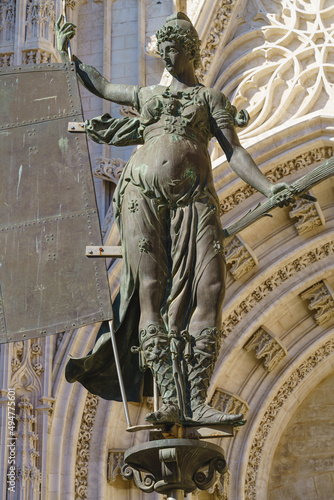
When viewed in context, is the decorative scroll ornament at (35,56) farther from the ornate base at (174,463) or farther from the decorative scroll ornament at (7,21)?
the ornate base at (174,463)

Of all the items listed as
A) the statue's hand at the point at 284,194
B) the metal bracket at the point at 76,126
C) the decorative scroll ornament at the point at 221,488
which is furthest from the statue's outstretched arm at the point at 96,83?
the decorative scroll ornament at the point at 221,488

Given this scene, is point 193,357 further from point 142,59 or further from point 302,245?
point 142,59

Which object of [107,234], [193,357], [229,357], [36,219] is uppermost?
[107,234]

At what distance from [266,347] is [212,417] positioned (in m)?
5.67

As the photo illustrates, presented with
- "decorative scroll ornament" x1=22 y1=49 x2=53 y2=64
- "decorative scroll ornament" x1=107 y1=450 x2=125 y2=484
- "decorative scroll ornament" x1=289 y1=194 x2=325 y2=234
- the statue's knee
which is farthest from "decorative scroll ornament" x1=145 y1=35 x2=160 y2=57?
the statue's knee

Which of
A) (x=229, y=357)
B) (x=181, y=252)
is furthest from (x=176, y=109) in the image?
(x=229, y=357)

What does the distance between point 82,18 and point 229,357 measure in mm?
4171

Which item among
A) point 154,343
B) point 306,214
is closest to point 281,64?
point 306,214

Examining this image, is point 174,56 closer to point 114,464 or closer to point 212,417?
point 212,417

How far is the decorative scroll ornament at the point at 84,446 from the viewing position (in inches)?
369

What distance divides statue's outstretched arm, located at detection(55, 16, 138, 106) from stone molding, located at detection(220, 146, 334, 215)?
14.6 ft

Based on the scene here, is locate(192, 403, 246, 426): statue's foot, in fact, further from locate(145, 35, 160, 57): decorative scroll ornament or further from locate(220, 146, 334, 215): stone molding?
locate(145, 35, 160, 57): decorative scroll ornament

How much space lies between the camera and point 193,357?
5059 millimetres

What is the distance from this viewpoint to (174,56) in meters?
5.70
